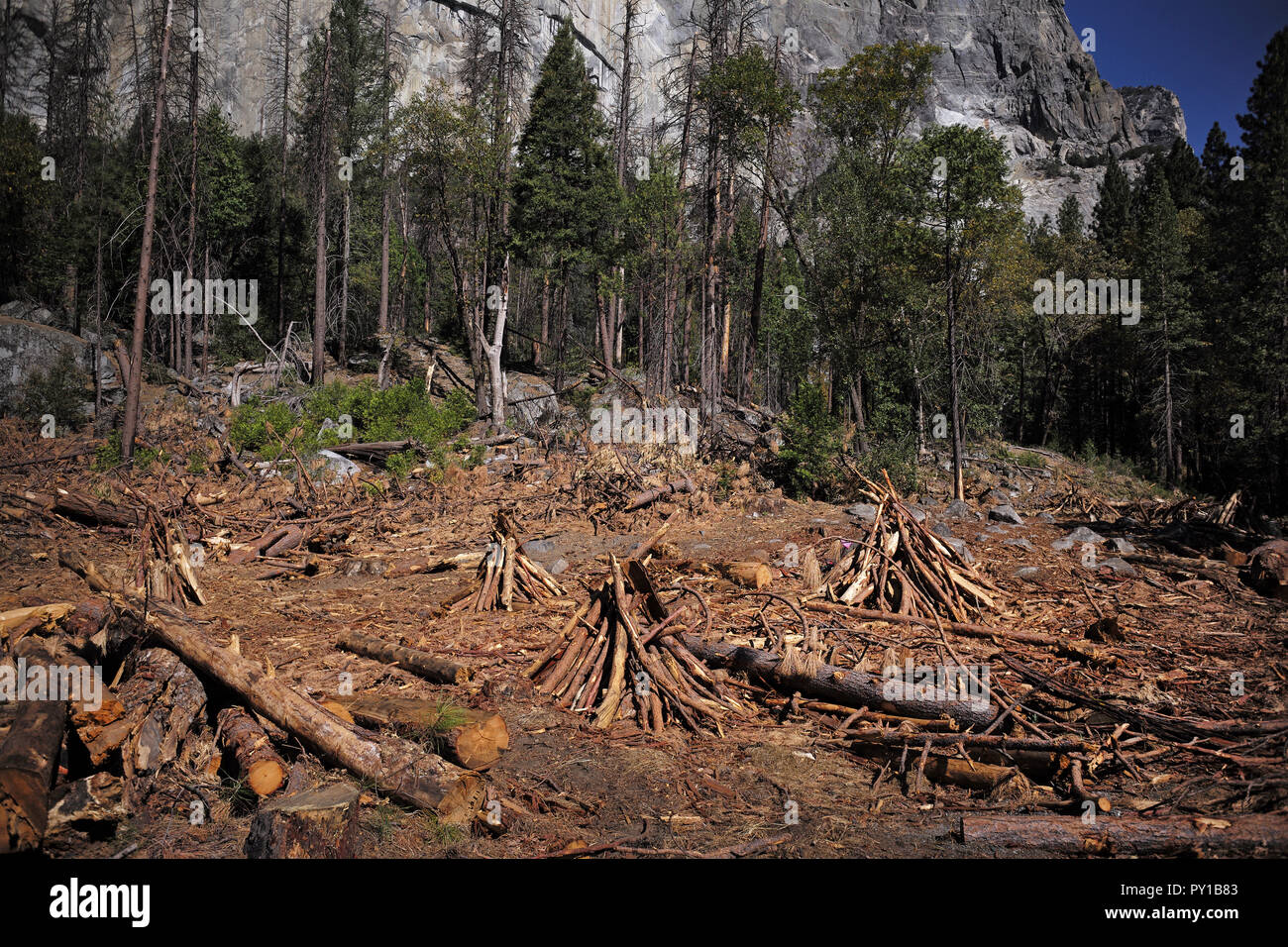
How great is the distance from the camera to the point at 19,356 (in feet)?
62.9

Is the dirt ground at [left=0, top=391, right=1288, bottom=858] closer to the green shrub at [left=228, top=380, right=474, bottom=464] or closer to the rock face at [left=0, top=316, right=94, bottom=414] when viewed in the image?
the green shrub at [left=228, top=380, right=474, bottom=464]

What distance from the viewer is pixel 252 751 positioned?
4.48 metres

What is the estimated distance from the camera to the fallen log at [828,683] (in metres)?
5.30

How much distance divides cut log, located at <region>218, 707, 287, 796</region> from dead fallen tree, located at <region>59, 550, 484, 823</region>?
0.40 ft

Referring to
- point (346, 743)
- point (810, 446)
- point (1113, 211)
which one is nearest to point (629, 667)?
point (346, 743)

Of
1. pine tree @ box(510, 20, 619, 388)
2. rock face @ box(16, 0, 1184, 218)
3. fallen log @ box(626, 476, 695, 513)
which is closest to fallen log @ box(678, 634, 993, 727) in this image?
fallen log @ box(626, 476, 695, 513)

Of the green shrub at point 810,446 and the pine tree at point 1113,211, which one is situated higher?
the pine tree at point 1113,211

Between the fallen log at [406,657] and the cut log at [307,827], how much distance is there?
2.52 meters

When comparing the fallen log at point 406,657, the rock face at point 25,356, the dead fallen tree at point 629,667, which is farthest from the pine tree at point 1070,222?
the rock face at point 25,356

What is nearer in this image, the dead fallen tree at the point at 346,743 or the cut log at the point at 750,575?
the dead fallen tree at the point at 346,743

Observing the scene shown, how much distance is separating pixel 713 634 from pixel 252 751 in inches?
159

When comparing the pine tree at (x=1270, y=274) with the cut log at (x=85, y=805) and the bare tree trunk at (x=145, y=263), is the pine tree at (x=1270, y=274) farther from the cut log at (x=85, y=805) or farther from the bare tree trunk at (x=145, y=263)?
the bare tree trunk at (x=145, y=263)

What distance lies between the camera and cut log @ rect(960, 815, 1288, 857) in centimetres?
362

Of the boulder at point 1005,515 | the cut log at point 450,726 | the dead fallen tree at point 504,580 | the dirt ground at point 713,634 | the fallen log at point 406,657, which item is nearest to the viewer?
the dirt ground at point 713,634
